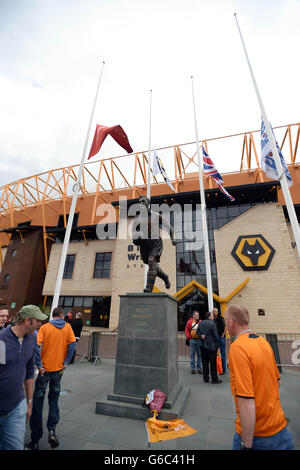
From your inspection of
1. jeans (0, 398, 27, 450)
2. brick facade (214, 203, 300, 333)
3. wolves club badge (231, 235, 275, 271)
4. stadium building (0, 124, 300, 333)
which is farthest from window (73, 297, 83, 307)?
jeans (0, 398, 27, 450)

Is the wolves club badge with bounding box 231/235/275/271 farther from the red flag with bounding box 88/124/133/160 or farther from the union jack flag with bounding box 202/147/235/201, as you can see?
the red flag with bounding box 88/124/133/160

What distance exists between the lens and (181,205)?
20891 mm

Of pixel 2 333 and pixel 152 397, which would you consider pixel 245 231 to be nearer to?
pixel 152 397

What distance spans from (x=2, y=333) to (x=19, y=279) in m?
24.8

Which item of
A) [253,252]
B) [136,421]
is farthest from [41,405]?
[253,252]

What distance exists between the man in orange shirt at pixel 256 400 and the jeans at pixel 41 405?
285 centimetres

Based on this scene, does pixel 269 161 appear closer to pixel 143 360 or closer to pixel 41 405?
pixel 143 360

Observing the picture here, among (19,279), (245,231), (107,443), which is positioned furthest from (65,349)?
(19,279)

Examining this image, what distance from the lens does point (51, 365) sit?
3637 millimetres

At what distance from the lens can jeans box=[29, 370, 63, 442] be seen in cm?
324

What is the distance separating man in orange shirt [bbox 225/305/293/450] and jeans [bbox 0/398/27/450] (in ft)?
7.10

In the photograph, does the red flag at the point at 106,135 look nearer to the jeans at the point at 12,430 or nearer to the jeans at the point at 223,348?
the jeans at the point at 223,348

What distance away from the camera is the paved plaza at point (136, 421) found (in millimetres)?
3289

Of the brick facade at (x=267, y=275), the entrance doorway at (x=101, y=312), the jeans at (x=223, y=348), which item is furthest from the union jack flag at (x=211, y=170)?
the entrance doorway at (x=101, y=312)
